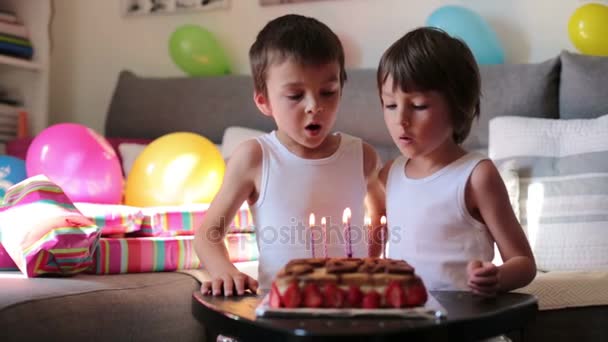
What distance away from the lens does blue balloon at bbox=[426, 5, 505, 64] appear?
2.81 metres

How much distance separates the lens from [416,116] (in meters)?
1.45

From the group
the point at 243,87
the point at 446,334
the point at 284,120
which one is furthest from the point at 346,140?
the point at 243,87

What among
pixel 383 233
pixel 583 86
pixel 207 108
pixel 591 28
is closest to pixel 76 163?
pixel 207 108

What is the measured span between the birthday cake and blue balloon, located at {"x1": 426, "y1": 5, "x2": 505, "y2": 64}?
71.9 inches

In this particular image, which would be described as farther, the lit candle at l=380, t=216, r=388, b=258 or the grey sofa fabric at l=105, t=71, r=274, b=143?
the grey sofa fabric at l=105, t=71, r=274, b=143

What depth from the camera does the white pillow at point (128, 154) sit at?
2908mm

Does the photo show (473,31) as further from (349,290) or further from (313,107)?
(349,290)

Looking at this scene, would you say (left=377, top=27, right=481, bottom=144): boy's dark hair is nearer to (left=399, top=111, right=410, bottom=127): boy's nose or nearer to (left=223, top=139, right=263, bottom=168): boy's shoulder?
(left=399, top=111, right=410, bottom=127): boy's nose

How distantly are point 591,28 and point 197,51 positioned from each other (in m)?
1.60

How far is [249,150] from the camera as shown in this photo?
5.50 feet

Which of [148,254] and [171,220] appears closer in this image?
[148,254]

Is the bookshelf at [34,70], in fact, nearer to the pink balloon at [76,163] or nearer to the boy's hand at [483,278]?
the pink balloon at [76,163]

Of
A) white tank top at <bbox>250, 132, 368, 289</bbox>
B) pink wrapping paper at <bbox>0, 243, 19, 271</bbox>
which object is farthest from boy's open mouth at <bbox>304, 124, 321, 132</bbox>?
pink wrapping paper at <bbox>0, 243, 19, 271</bbox>

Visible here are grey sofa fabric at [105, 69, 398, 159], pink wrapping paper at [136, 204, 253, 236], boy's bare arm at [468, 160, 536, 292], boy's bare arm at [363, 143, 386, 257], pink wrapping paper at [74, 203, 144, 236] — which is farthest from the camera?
grey sofa fabric at [105, 69, 398, 159]
